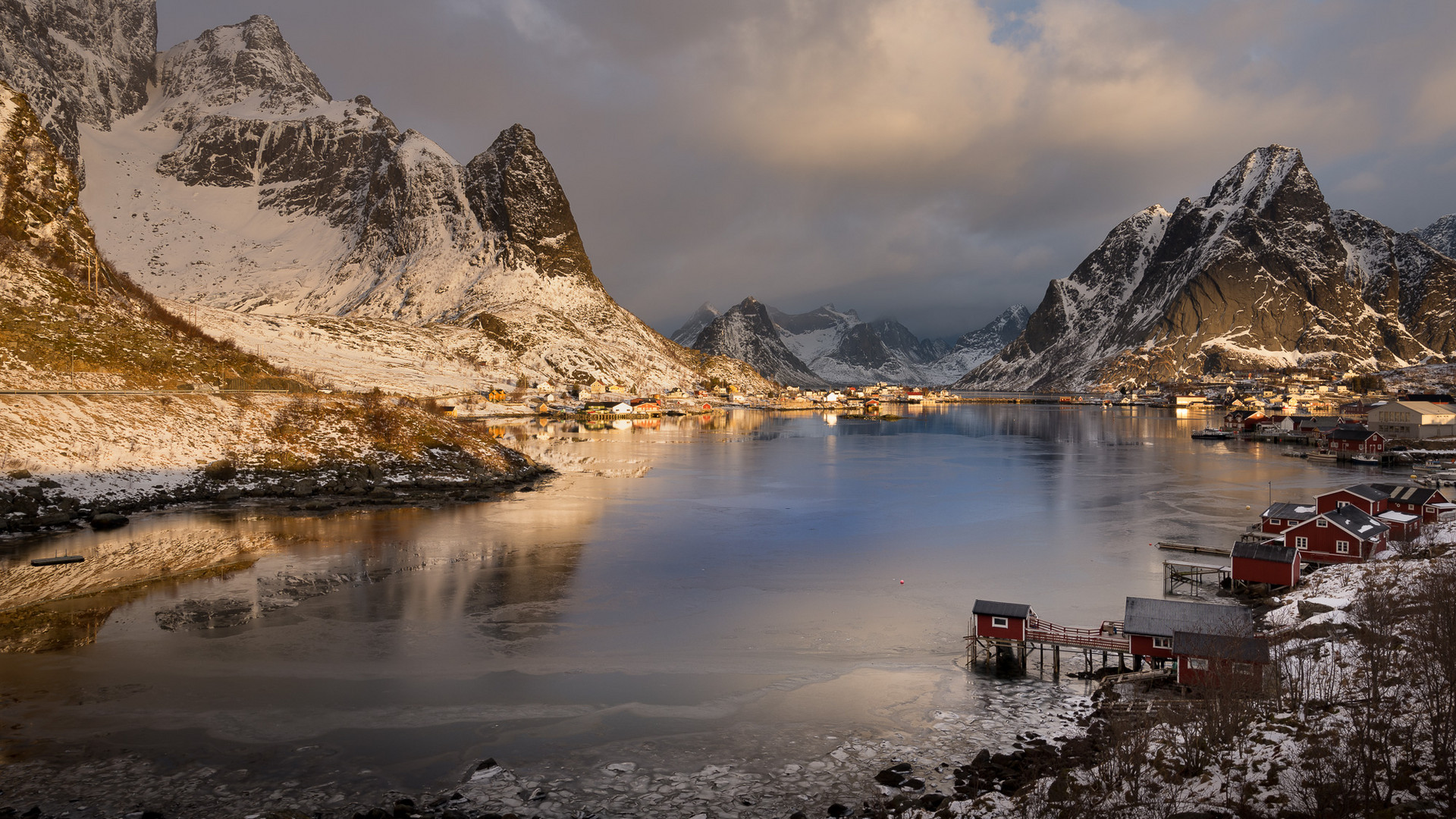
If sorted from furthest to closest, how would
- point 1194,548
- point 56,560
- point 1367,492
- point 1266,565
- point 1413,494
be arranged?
point 1413,494 → point 1367,492 → point 1194,548 → point 56,560 → point 1266,565

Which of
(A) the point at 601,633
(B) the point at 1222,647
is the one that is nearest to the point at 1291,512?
(B) the point at 1222,647

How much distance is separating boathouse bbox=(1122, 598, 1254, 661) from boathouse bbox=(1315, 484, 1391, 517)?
856 inches

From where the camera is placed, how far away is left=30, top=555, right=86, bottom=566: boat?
34.8m

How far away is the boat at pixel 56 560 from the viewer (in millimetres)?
34750

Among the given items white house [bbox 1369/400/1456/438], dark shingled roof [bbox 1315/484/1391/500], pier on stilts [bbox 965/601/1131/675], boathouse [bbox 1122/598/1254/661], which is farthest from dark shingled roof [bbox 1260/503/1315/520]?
white house [bbox 1369/400/1456/438]

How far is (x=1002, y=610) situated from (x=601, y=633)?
13826 mm

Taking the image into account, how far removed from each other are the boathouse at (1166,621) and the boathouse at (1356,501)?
21733mm

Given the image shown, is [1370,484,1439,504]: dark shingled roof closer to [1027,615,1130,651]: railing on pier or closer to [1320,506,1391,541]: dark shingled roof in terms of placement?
[1320,506,1391,541]: dark shingled roof

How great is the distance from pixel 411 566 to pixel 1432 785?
3560cm

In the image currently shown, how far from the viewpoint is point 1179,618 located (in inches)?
985

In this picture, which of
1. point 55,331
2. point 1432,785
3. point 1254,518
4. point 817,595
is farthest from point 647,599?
point 55,331

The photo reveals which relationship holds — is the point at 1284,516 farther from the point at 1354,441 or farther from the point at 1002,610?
the point at 1354,441

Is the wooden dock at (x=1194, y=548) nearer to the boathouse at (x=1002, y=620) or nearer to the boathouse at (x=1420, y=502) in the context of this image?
the boathouse at (x=1420, y=502)

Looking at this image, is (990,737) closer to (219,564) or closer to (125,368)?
(219,564)
